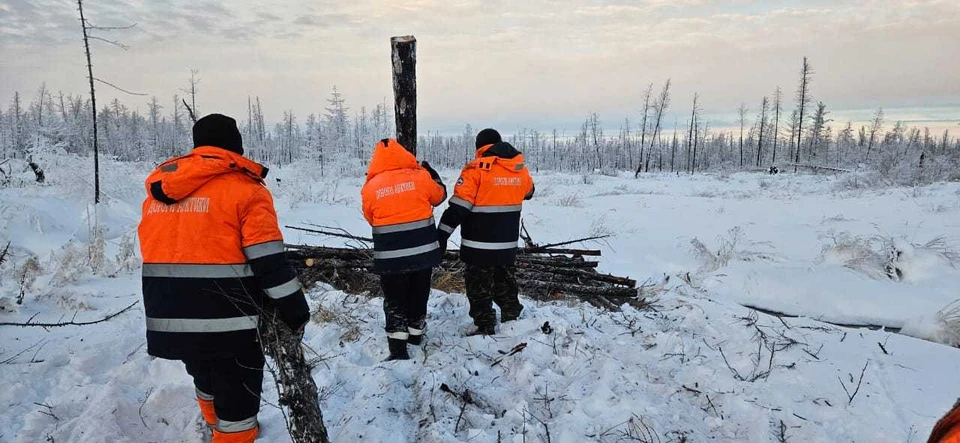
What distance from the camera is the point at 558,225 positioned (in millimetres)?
12891

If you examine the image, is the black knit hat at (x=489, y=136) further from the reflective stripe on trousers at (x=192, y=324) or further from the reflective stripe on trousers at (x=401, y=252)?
the reflective stripe on trousers at (x=192, y=324)

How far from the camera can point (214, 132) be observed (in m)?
2.59

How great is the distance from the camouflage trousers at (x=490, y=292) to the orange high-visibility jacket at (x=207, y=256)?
2.19m

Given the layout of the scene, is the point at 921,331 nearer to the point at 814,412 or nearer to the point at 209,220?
the point at 814,412

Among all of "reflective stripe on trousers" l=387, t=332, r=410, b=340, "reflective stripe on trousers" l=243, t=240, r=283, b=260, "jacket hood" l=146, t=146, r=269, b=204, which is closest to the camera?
"jacket hood" l=146, t=146, r=269, b=204

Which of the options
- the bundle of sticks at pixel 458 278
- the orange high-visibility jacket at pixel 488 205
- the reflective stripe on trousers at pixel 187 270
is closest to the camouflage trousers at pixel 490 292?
the orange high-visibility jacket at pixel 488 205

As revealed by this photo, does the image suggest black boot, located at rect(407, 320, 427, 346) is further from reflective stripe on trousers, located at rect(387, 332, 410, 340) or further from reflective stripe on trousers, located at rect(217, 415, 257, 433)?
reflective stripe on trousers, located at rect(217, 415, 257, 433)

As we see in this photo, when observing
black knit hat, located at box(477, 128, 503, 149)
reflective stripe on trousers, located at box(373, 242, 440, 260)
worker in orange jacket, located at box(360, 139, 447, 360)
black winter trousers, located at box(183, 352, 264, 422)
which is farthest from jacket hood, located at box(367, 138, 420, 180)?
black winter trousers, located at box(183, 352, 264, 422)

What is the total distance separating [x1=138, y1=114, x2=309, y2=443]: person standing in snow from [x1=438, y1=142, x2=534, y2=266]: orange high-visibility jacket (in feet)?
6.73

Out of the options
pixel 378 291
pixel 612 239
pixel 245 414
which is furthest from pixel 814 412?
pixel 612 239

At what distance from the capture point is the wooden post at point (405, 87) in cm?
505

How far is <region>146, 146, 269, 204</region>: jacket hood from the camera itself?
2.34m

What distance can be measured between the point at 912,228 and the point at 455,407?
448 inches

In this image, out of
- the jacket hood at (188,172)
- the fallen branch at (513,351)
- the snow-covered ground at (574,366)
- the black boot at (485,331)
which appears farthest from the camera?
the black boot at (485,331)
